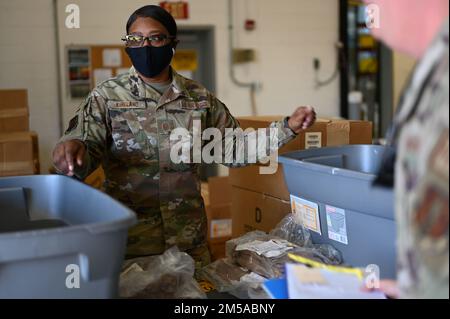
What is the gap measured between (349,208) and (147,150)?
692 mm

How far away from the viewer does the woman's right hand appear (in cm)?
146

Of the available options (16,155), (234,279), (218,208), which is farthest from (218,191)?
(234,279)

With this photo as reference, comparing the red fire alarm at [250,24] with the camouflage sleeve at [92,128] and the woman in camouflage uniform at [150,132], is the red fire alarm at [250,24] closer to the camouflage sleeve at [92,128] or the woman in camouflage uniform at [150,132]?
the woman in camouflage uniform at [150,132]

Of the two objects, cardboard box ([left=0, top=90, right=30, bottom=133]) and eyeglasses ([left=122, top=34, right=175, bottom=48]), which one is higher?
eyeglasses ([left=122, top=34, right=175, bottom=48])

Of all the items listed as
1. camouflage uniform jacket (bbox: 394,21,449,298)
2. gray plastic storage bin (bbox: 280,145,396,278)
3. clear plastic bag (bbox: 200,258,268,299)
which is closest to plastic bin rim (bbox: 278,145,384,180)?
gray plastic storage bin (bbox: 280,145,396,278)

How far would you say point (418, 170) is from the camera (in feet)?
2.86

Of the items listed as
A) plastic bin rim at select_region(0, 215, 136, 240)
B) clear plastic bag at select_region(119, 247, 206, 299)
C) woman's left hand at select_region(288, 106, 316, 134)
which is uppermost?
woman's left hand at select_region(288, 106, 316, 134)

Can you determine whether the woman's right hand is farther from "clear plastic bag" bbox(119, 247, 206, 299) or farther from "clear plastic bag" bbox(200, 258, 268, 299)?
"clear plastic bag" bbox(200, 258, 268, 299)

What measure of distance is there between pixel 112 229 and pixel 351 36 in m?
4.83

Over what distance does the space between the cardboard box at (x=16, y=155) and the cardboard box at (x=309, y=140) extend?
4.20ft

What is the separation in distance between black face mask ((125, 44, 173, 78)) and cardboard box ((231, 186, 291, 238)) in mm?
609

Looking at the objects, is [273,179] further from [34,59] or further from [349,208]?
[34,59]

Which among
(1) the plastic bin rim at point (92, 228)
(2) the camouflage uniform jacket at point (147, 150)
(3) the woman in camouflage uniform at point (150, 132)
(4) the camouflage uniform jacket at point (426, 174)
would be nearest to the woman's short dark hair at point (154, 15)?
(3) the woman in camouflage uniform at point (150, 132)
